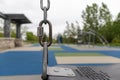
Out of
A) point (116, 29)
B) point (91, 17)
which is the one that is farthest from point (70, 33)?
point (116, 29)

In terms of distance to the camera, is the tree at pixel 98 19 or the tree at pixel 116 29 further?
the tree at pixel 98 19

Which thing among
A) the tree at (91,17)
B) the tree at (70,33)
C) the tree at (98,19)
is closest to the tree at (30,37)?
the tree at (70,33)

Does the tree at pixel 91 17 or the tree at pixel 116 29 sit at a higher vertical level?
the tree at pixel 91 17

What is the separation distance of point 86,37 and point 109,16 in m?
10.9

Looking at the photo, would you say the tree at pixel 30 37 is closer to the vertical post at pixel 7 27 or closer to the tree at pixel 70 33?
the tree at pixel 70 33

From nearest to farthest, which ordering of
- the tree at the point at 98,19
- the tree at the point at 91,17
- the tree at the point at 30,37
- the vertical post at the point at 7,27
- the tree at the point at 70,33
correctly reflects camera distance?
the vertical post at the point at 7,27
the tree at the point at 98,19
the tree at the point at 91,17
the tree at the point at 70,33
the tree at the point at 30,37

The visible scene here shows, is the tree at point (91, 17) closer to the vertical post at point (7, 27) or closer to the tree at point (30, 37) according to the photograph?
the tree at point (30, 37)

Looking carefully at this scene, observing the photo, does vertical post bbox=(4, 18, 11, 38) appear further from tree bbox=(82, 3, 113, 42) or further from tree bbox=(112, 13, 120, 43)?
tree bbox=(82, 3, 113, 42)

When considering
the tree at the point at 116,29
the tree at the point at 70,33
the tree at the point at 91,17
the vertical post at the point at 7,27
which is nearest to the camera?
the vertical post at the point at 7,27

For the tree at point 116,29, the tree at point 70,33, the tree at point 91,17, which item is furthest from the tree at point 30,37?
the tree at point 116,29

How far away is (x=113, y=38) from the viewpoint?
108 ft

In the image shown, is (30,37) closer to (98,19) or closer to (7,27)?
(98,19)

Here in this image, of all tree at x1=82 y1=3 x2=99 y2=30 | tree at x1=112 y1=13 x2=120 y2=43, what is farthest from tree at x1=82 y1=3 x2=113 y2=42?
tree at x1=112 y1=13 x2=120 y2=43

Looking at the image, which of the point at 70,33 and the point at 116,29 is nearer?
the point at 116,29
